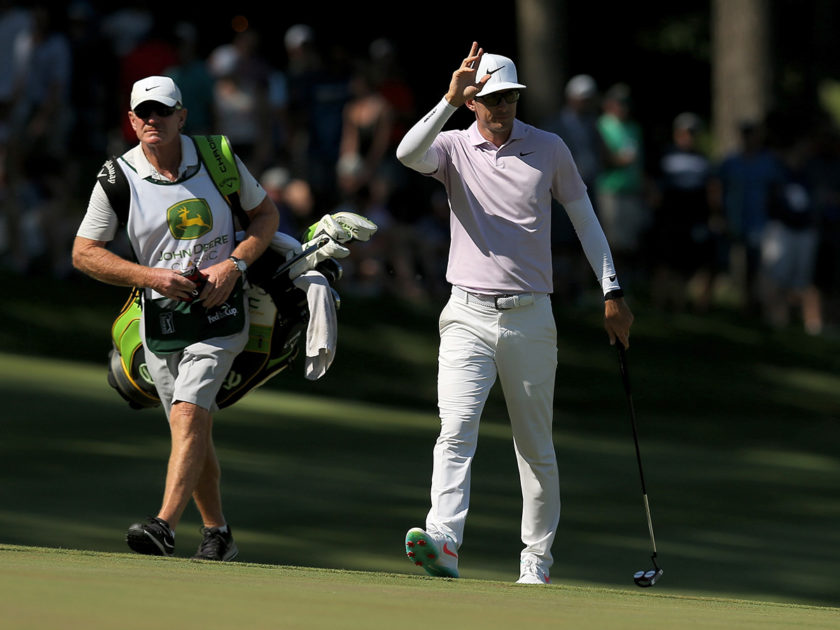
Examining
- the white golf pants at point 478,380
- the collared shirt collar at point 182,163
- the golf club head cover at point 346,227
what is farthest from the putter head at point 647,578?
the collared shirt collar at point 182,163

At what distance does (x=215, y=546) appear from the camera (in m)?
8.12

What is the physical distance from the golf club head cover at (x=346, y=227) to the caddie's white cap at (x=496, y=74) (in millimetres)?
798

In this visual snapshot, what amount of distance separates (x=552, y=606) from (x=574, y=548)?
375cm

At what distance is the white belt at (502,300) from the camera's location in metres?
7.72

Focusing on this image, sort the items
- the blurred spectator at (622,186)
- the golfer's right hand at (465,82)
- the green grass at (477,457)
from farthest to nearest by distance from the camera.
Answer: the blurred spectator at (622,186), the green grass at (477,457), the golfer's right hand at (465,82)

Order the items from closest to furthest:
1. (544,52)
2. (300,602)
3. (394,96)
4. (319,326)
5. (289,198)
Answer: (300,602) → (319,326) → (289,198) → (394,96) → (544,52)

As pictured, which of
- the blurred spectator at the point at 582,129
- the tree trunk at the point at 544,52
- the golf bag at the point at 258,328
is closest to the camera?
the golf bag at the point at 258,328

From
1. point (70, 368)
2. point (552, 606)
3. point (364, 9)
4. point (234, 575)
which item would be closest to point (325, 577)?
point (234, 575)

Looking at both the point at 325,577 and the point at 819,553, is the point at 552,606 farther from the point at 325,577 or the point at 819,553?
the point at 819,553

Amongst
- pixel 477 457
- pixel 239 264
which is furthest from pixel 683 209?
pixel 239 264

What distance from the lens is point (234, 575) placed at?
21.8 ft

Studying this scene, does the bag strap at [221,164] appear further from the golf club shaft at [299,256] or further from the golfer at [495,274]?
the golfer at [495,274]

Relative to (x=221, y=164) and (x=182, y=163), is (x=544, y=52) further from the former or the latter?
(x=182, y=163)

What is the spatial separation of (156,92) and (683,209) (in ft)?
35.5
